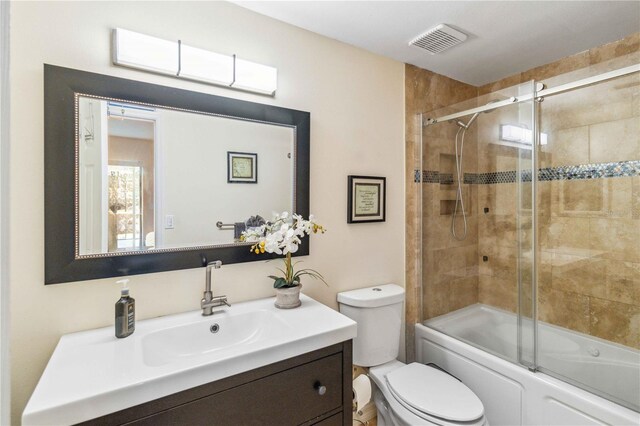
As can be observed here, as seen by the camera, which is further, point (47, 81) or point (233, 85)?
point (233, 85)

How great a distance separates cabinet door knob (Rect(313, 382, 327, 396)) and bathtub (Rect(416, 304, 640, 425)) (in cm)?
110

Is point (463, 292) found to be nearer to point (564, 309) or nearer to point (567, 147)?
point (564, 309)

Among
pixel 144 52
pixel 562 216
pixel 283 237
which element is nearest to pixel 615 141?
pixel 562 216

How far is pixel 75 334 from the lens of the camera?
3.81 ft

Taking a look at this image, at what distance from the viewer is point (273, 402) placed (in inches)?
42.1

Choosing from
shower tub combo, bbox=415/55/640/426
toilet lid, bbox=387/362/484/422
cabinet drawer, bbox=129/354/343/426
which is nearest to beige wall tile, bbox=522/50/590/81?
shower tub combo, bbox=415/55/640/426

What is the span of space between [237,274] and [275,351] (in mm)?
547

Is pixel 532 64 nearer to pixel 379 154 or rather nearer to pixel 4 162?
pixel 379 154

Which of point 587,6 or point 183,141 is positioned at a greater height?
point 587,6

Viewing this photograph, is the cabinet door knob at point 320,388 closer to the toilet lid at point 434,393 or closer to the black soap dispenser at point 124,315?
the toilet lid at point 434,393

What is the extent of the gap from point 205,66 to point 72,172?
69 centimetres

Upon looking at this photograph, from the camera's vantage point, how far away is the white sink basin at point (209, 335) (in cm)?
117

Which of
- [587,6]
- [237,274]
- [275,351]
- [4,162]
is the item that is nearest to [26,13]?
[4,162]

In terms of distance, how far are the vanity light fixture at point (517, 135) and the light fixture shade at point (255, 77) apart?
1490 mm
